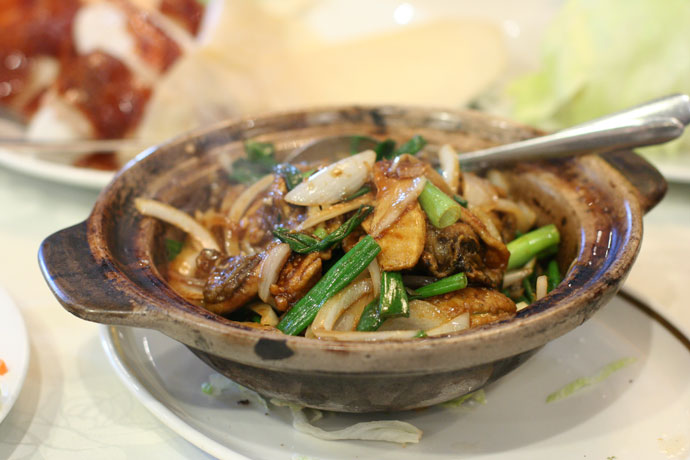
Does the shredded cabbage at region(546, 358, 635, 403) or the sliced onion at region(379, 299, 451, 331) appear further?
the shredded cabbage at region(546, 358, 635, 403)

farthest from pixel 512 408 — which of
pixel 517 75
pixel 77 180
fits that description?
pixel 517 75

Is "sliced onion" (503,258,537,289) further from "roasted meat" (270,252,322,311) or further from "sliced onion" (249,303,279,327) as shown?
"sliced onion" (249,303,279,327)

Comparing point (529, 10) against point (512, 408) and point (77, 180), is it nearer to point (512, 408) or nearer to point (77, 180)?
point (77, 180)

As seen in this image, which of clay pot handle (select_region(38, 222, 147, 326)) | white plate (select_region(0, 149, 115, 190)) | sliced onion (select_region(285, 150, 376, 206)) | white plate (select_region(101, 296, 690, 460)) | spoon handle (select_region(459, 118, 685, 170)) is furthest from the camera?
white plate (select_region(0, 149, 115, 190))

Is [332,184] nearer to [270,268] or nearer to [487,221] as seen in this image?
[270,268]

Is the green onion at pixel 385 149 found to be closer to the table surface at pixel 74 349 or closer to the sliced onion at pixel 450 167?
the sliced onion at pixel 450 167

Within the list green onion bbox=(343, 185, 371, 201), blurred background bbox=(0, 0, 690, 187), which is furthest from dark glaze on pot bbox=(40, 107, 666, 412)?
blurred background bbox=(0, 0, 690, 187)
